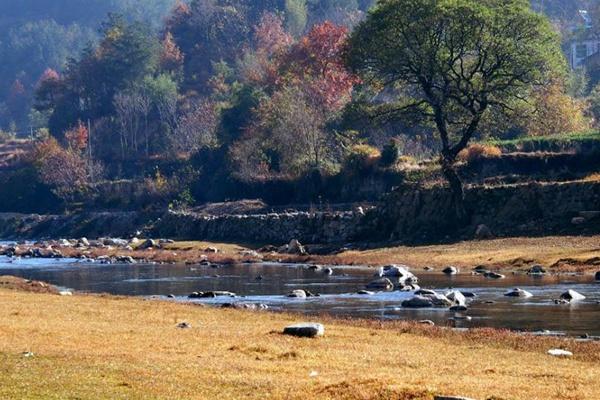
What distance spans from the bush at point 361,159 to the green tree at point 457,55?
1832cm

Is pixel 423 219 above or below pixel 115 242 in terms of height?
above

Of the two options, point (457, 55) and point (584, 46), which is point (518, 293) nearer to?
point (457, 55)

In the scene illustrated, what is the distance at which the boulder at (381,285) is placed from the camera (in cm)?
4891

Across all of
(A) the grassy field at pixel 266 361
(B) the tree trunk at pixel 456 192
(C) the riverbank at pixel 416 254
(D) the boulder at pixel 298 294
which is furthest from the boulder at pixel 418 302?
(B) the tree trunk at pixel 456 192

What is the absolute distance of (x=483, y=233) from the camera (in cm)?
6831

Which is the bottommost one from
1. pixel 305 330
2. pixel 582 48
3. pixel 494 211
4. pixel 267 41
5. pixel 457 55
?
pixel 305 330

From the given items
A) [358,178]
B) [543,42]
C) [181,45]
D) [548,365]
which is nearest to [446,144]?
[543,42]

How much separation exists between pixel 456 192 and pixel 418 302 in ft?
108

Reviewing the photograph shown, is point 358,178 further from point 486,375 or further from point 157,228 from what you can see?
point 486,375

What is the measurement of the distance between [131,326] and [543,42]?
4438 cm

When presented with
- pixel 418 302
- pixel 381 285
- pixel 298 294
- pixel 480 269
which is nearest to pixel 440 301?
pixel 418 302

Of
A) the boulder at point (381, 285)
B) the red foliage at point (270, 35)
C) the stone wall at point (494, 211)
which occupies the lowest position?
the boulder at point (381, 285)

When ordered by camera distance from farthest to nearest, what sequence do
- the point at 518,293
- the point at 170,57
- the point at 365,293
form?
the point at 170,57 → the point at 365,293 → the point at 518,293

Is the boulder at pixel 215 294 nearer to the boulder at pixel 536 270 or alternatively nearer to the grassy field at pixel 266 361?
the grassy field at pixel 266 361
